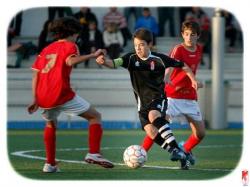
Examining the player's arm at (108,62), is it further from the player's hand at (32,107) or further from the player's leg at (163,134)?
the player's hand at (32,107)

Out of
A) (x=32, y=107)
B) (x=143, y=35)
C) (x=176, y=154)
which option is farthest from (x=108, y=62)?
(x=176, y=154)

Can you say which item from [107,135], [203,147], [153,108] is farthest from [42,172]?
[107,135]

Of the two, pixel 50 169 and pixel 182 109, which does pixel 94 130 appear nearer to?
pixel 50 169

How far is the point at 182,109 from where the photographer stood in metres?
9.37

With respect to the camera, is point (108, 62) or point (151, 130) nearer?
point (108, 62)

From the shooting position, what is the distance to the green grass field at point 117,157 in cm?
835

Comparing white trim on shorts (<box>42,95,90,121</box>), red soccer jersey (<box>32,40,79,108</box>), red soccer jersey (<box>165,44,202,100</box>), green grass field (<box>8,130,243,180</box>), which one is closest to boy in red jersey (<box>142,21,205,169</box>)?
red soccer jersey (<box>165,44,202,100</box>)

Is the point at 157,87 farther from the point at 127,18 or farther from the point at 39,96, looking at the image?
the point at 127,18

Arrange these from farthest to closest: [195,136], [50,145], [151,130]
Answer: [195,136], [151,130], [50,145]

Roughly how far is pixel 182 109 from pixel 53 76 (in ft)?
5.00

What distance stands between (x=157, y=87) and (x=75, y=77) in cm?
796

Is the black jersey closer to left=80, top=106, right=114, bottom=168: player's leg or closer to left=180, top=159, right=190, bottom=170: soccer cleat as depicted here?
left=80, top=106, right=114, bottom=168: player's leg

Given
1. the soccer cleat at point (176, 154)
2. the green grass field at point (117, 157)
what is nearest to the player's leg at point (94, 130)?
the green grass field at point (117, 157)

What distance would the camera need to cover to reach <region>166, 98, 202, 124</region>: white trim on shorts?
9.36 meters
